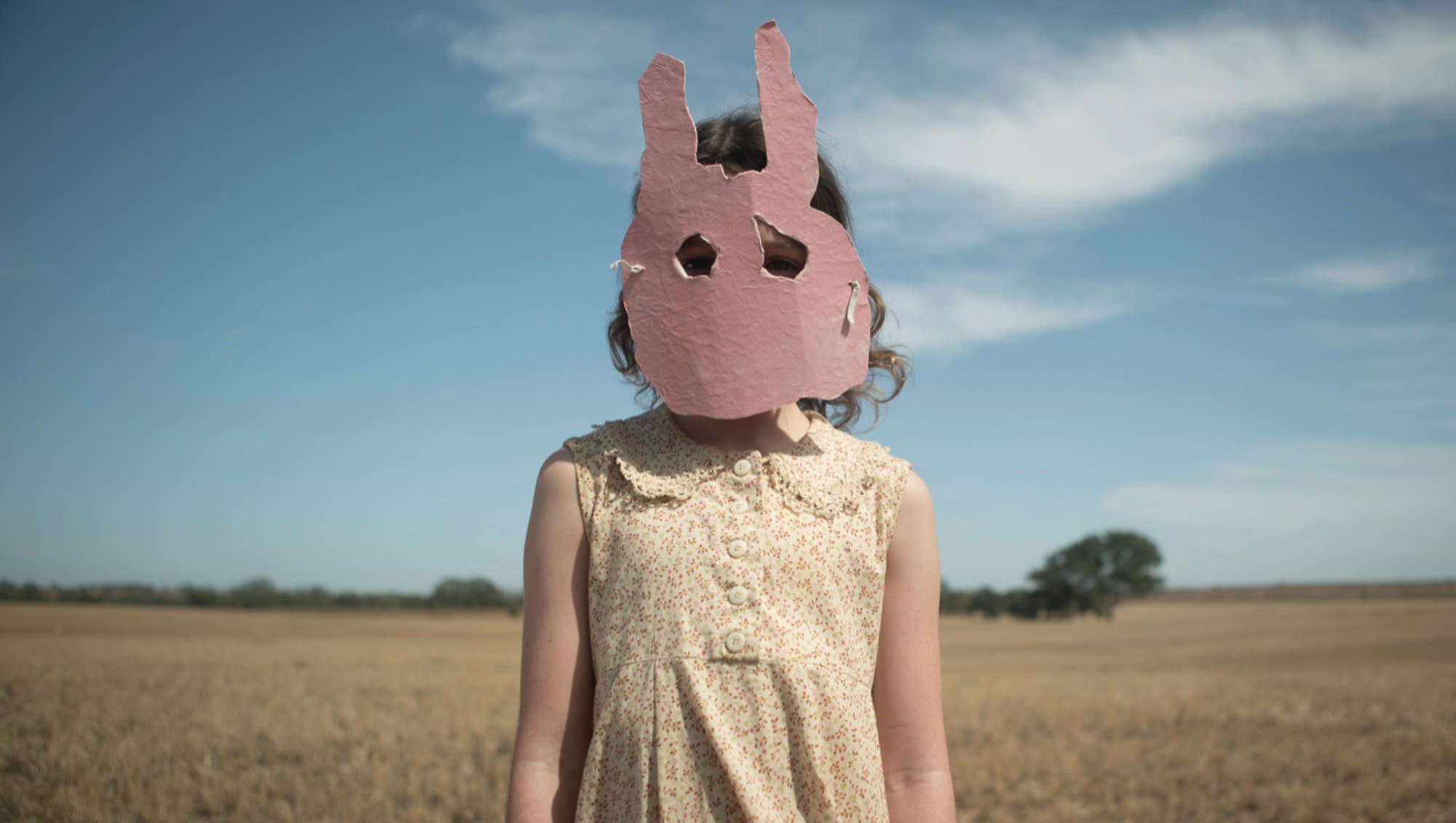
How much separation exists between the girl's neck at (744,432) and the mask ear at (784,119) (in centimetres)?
47

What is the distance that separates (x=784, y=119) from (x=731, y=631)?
1.06 meters

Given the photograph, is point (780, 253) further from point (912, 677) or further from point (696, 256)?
point (912, 677)

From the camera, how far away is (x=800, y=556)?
1.94 m

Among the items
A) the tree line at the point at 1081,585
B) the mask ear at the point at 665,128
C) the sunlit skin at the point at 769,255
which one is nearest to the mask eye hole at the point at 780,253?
the sunlit skin at the point at 769,255

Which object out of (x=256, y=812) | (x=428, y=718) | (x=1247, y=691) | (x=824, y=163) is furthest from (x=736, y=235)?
(x=1247, y=691)

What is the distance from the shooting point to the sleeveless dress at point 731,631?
1810 millimetres

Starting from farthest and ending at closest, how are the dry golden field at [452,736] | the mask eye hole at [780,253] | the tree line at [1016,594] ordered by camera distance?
the tree line at [1016,594] < the dry golden field at [452,736] < the mask eye hole at [780,253]

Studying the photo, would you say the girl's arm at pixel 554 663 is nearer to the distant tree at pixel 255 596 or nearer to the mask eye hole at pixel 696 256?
the mask eye hole at pixel 696 256

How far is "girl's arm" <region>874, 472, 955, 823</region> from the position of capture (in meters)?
1.95

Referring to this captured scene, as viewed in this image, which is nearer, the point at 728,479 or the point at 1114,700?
the point at 728,479

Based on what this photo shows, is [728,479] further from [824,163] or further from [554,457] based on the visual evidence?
[824,163]

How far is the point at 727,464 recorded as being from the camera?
80.7 inches

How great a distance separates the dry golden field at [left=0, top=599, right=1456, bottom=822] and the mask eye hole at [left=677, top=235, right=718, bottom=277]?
6013 millimetres

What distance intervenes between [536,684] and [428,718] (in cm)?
1155
